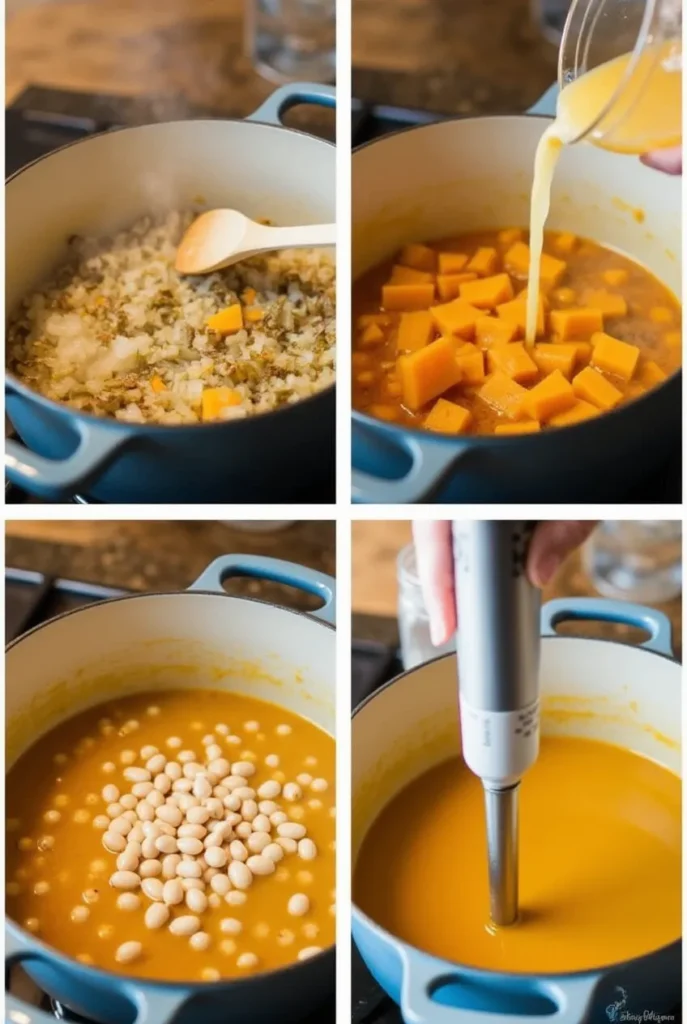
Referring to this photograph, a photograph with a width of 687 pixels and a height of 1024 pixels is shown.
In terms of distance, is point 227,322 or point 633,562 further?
point 633,562

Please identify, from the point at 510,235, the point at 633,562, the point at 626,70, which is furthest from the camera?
the point at 633,562

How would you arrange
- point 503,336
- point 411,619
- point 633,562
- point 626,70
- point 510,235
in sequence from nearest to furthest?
point 626,70 → point 503,336 → point 510,235 → point 411,619 → point 633,562

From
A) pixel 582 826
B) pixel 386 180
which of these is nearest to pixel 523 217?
pixel 386 180

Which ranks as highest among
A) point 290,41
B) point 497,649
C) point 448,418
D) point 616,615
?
point 290,41

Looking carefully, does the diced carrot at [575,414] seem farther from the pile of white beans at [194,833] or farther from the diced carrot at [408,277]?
the pile of white beans at [194,833]

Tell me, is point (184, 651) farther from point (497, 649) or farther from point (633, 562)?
point (633, 562)

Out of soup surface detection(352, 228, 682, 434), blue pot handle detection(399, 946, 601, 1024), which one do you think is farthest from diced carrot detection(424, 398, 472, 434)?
blue pot handle detection(399, 946, 601, 1024)

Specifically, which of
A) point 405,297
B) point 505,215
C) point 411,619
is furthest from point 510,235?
point 411,619
